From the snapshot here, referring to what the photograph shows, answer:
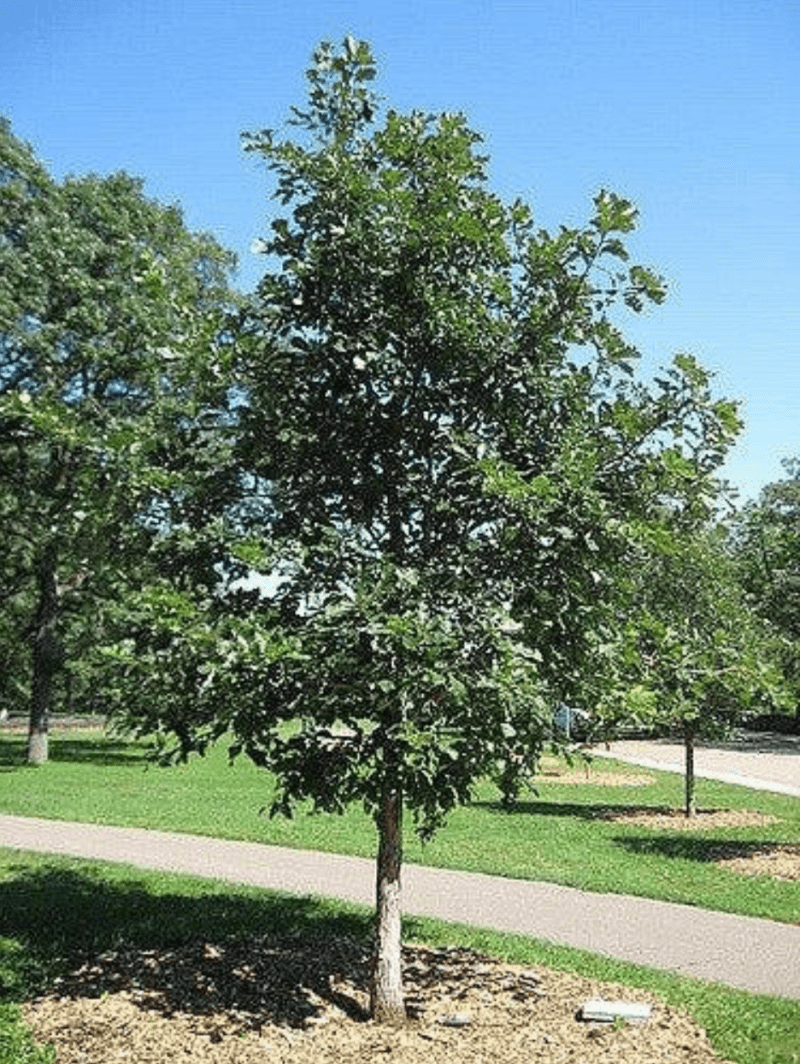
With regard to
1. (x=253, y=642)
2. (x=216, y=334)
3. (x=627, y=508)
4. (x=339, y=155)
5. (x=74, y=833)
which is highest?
(x=339, y=155)

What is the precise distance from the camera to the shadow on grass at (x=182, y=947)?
6547mm

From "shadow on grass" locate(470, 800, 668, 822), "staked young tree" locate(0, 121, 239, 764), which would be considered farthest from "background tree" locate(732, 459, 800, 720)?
"staked young tree" locate(0, 121, 239, 764)

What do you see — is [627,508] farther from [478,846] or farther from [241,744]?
[478,846]

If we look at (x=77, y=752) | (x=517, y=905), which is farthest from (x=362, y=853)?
(x=77, y=752)

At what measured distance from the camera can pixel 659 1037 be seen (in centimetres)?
603

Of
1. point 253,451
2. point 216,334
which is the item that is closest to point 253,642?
point 253,451

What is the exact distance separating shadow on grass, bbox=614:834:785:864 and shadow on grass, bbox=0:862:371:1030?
5371 mm

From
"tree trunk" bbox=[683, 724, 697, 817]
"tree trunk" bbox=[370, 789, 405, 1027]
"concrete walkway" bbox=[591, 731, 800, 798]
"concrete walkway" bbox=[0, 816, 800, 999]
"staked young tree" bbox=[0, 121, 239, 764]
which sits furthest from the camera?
"concrete walkway" bbox=[591, 731, 800, 798]

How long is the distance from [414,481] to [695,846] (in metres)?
9.50

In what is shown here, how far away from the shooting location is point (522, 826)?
15.1 meters

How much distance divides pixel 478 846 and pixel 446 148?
9610 mm

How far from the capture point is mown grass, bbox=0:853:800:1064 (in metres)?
6.41

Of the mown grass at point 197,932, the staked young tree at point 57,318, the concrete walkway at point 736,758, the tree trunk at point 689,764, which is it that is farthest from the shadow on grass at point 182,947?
the concrete walkway at point 736,758

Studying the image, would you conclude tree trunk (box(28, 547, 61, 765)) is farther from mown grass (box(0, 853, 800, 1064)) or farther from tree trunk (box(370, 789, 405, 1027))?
tree trunk (box(370, 789, 405, 1027))
